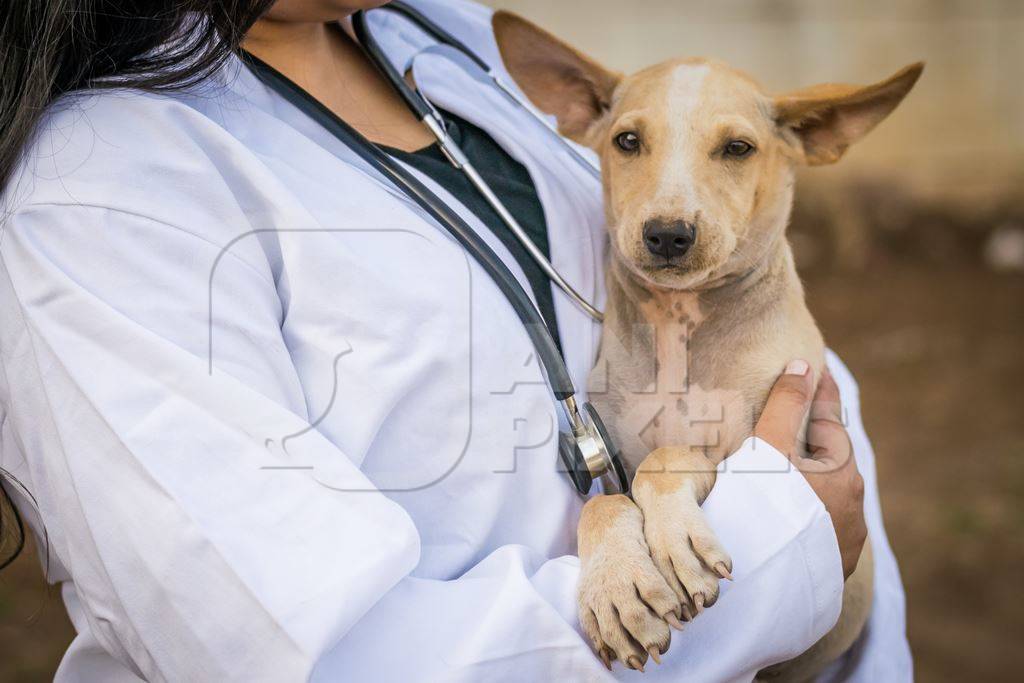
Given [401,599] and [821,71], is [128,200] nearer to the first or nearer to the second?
[401,599]

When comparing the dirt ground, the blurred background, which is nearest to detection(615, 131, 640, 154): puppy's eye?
the dirt ground

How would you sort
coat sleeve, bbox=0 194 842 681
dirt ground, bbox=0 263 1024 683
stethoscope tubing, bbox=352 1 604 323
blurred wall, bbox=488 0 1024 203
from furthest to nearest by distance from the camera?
blurred wall, bbox=488 0 1024 203 → dirt ground, bbox=0 263 1024 683 → stethoscope tubing, bbox=352 1 604 323 → coat sleeve, bbox=0 194 842 681

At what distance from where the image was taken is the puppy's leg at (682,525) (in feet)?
4.51

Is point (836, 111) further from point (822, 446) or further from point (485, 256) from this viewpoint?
point (485, 256)

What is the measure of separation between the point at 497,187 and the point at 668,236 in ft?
0.98

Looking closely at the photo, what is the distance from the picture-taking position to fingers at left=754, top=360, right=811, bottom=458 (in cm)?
158

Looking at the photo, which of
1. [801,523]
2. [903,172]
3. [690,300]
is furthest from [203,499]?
[903,172]

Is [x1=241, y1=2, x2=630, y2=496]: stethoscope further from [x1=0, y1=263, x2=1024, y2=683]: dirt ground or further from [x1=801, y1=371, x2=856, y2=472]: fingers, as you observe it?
[x1=0, y1=263, x2=1024, y2=683]: dirt ground

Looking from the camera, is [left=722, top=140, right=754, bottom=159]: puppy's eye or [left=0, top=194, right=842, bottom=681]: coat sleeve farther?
[left=722, top=140, right=754, bottom=159]: puppy's eye

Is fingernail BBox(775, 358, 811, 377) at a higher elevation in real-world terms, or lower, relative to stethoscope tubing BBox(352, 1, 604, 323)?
lower

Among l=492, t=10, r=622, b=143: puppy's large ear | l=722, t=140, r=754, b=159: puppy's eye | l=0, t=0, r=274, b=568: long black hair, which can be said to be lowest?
l=722, t=140, r=754, b=159: puppy's eye

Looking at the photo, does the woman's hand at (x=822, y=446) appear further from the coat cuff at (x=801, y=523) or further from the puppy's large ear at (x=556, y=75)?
the puppy's large ear at (x=556, y=75)

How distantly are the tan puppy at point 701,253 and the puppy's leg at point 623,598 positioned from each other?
111 millimetres

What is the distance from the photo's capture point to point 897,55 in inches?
247
